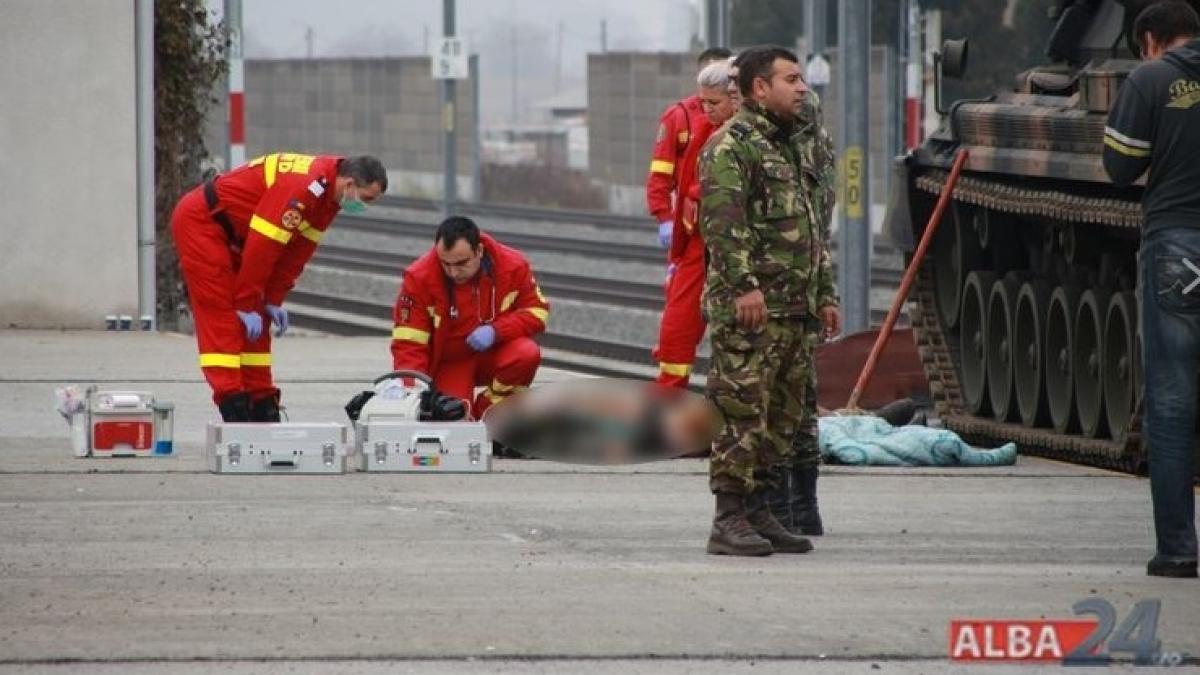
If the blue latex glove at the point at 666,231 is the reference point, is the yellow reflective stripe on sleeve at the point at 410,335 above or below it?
below

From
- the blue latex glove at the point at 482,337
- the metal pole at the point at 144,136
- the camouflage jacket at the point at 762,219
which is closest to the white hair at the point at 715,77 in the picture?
the blue latex glove at the point at 482,337

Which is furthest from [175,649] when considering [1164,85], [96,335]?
[96,335]

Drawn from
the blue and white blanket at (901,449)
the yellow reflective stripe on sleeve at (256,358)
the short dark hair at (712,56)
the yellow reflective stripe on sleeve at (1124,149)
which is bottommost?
the blue and white blanket at (901,449)

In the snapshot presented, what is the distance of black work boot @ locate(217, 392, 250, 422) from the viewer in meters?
13.1

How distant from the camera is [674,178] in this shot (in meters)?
14.7

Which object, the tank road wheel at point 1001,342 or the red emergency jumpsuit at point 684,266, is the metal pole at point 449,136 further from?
the red emergency jumpsuit at point 684,266

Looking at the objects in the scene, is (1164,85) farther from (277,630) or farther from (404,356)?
(404,356)

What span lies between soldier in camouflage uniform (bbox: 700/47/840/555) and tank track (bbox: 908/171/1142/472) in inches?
122

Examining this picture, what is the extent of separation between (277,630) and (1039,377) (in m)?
7.44

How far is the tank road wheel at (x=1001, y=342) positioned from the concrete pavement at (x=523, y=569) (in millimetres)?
2150

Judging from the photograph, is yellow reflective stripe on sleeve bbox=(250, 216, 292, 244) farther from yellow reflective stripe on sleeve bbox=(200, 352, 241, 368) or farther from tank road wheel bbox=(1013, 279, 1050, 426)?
tank road wheel bbox=(1013, 279, 1050, 426)

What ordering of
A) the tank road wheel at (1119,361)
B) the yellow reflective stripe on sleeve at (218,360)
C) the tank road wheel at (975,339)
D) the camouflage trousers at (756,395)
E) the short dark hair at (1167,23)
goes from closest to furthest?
the short dark hair at (1167,23) < the camouflage trousers at (756,395) < the yellow reflective stripe on sleeve at (218,360) < the tank road wheel at (1119,361) < the tank road wheel at (975,339)

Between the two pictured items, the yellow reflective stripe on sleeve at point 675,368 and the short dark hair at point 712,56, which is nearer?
the yellow reflective stripe on sleeve at point 675,368

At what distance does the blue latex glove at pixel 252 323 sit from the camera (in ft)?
43.1
